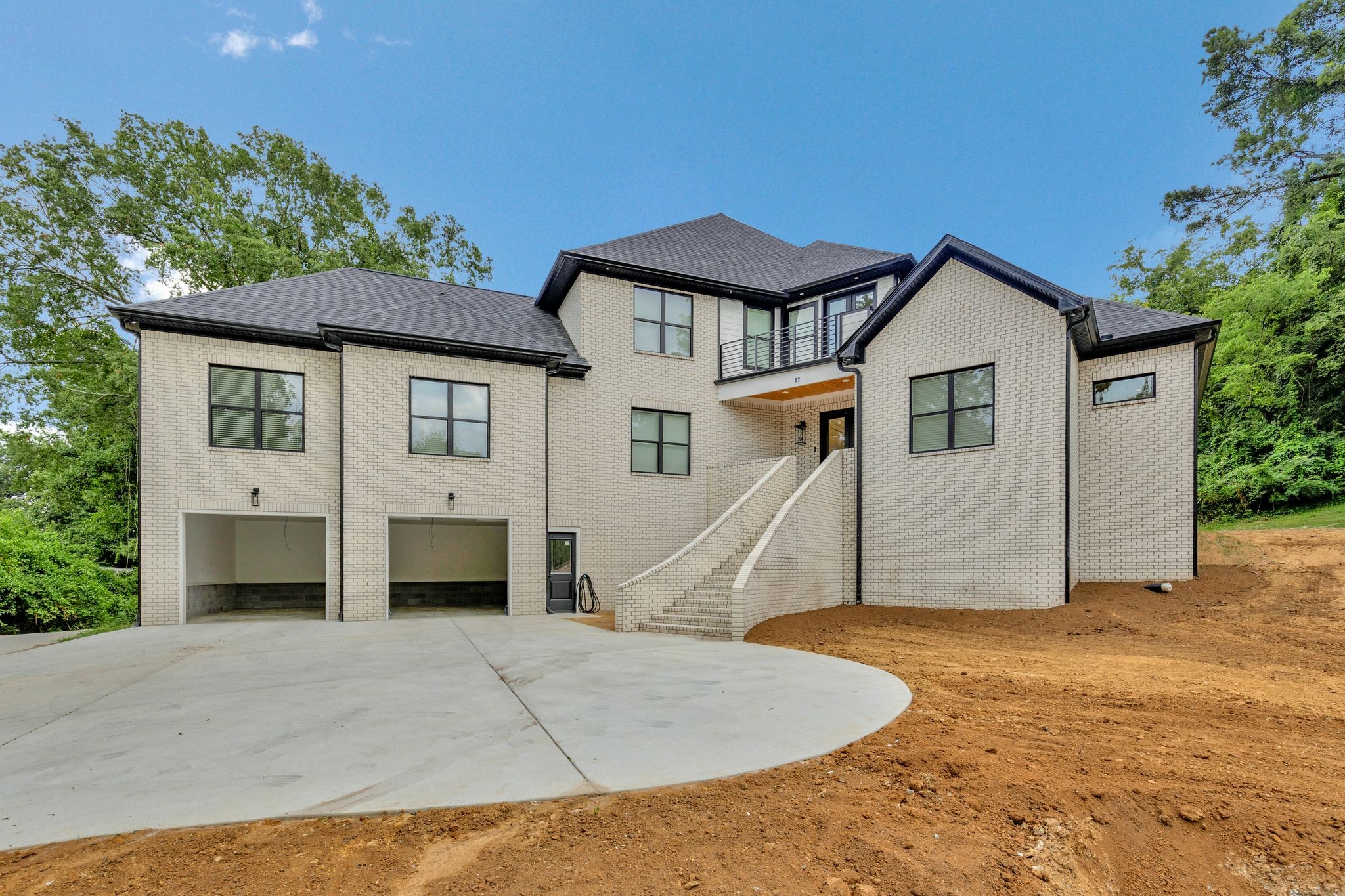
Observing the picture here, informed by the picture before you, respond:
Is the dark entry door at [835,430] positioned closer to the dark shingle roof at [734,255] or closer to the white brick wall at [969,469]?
the white brick wall at [969,469]

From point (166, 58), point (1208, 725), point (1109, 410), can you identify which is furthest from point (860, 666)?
point (166, 58)

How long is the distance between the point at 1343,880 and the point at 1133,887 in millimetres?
1020

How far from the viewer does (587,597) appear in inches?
559

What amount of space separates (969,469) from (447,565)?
13422 mm

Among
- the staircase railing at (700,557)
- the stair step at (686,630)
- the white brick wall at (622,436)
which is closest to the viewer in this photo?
the stair step at (686,630)

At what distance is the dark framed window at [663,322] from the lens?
15766mm

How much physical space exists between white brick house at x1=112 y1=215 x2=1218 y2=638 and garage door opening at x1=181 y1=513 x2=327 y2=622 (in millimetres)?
65

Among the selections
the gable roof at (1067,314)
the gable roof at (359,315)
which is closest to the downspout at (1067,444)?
the gable roof at (1067,314)

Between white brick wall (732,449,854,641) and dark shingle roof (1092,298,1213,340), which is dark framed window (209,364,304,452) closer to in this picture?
white brick wall (732,449,854,641)

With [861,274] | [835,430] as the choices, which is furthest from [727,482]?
[861,274]

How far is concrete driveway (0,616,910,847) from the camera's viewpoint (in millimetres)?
3613

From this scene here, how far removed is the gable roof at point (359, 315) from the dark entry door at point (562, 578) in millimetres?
4186

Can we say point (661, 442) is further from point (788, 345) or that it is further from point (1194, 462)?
point (1194, 462)

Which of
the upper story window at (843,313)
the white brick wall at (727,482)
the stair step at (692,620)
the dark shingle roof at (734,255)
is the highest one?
the dark shingle roof at (734,255)
